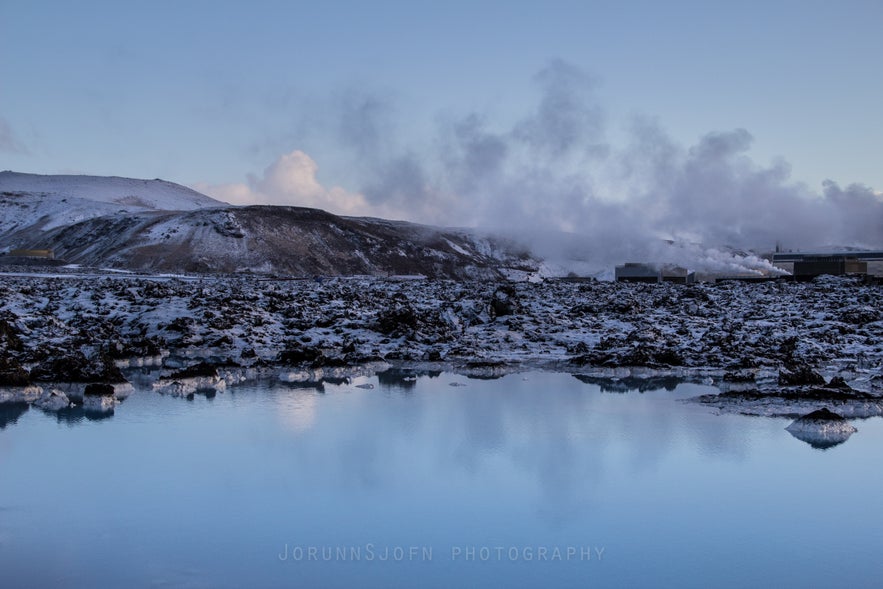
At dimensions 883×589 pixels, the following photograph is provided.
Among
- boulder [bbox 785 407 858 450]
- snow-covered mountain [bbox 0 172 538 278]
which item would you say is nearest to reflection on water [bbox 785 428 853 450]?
boulder [bbox 785 407 858 450]

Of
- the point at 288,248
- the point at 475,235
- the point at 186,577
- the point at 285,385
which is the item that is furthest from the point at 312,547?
the point at 475,235

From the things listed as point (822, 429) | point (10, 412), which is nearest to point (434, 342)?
point (10, 412)

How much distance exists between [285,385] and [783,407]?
42.1ft

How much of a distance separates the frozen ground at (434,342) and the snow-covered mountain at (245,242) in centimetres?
5459

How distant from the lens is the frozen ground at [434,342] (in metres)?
21.2

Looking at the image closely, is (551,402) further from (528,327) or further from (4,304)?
(4,304)

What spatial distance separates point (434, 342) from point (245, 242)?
77.1 meters

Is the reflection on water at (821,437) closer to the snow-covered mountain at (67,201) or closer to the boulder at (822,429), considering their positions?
the boulder at (822,429)

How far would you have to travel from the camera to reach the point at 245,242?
103 m

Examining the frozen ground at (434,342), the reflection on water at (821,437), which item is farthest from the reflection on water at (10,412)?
the reflection on water at (821,437)

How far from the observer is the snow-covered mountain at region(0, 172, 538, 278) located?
96312 millimetres

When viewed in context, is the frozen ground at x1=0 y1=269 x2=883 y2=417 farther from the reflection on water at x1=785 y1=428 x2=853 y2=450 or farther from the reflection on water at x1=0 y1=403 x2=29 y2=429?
the reflection on water at x1=785 y1=428 x2=853 y2=450

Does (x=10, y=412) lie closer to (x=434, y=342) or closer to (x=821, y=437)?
(x=434, y=342)

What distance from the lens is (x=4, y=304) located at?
3114 centimetres
